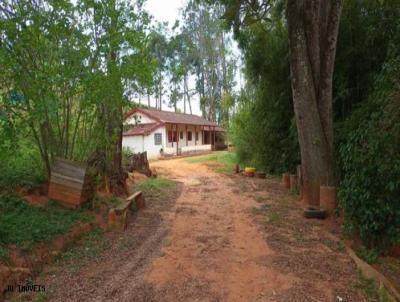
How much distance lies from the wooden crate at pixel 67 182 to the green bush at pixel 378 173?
13.3 feet

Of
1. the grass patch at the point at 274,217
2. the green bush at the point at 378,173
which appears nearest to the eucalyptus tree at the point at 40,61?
the grass patch at the point at 274,217

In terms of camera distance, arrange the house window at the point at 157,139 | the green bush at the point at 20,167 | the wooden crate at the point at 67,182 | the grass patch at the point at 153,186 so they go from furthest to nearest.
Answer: the house window at the point at 157,139 → the grass patch at the point at 153,186 → the wooden crate at the point at 67,182 → the green bush at the point at 20,167

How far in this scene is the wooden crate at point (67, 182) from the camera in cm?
509

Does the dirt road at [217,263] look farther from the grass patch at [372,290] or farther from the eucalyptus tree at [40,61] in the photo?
the eucalyptus tree at [40,61]

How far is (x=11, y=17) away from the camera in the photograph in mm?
4488

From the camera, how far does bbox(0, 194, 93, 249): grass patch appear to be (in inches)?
148

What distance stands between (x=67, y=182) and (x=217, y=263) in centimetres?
279

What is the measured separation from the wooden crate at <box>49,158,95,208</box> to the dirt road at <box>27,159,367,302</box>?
929 mm

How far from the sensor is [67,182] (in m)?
5.09

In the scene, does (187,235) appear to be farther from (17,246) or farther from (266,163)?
(266,163)

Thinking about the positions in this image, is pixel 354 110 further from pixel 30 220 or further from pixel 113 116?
pixel 30 220

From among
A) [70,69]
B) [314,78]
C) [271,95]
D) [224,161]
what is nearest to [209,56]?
[224,161]

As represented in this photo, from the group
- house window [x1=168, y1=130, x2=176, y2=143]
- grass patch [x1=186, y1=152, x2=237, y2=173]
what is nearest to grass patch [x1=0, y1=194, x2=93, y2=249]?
grass patch [x1=186, y1=152, x2=237, y2=173]

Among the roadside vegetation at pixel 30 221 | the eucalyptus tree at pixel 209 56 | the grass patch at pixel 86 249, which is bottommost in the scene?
the grass patch at pixel 86 249
